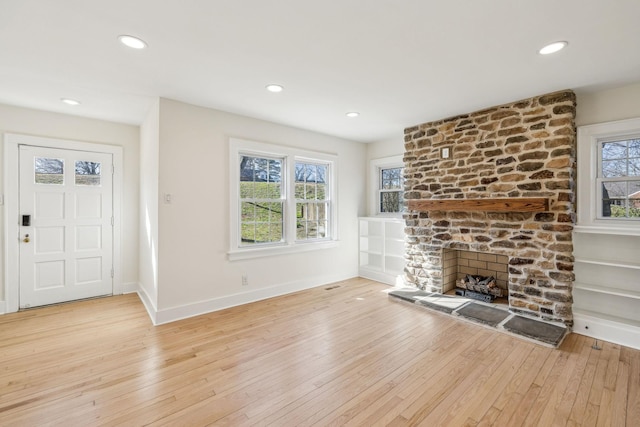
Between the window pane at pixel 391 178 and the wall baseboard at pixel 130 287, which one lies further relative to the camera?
the window pane at pixel 391 178

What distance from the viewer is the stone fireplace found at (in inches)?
122

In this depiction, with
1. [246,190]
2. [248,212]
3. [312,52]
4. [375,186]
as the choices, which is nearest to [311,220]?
[248,212]

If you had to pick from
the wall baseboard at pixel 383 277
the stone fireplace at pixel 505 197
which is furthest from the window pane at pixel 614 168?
the wall baseboard at pixel 383 277

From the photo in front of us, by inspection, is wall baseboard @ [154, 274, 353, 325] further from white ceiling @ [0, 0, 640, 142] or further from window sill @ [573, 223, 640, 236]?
window sill @ [573, 223, 640, 236]

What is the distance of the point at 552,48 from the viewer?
2.26 m

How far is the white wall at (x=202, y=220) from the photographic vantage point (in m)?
3.36

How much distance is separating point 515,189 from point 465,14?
90.2 inches

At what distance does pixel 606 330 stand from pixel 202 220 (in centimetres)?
444

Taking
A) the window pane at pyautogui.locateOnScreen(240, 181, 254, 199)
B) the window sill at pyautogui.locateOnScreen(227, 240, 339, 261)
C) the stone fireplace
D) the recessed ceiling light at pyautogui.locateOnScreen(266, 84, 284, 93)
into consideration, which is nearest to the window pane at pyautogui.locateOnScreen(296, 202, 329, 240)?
the window sill at pyautogui.locateOnScreen(227, 240, 339, 261)

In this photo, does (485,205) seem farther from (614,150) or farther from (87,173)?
(87,173)

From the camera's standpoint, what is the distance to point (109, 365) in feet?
8.07

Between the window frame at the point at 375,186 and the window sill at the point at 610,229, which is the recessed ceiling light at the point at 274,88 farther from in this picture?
the window sill at the point at 610,229

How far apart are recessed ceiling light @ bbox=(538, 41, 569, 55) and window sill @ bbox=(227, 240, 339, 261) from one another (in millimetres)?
3539

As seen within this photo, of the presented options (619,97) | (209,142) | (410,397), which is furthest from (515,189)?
(209,142)
